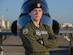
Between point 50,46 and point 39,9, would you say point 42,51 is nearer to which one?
point 50,46

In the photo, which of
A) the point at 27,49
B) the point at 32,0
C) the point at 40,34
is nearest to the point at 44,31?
the point at 40,34

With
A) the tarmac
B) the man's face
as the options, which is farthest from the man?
the tarmac

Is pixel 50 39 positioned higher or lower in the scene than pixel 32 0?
lower

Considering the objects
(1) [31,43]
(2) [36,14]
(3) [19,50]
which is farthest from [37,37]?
(3) [19,50]

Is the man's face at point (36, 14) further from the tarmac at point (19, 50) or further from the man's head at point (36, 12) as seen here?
the tarmac at point (19, 50)

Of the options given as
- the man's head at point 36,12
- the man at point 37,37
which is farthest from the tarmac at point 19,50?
the man at point 37,37

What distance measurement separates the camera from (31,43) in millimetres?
6348

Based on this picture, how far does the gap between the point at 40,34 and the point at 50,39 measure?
23 cm

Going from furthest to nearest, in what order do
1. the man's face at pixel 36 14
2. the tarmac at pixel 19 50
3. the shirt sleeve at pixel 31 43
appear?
the tarmac at pixel 19 50
the man's face at pixel 36 14
the shirt sleeve at pixel 31 43

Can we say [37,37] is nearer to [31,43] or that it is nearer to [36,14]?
[31,43]

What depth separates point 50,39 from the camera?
21.3ft

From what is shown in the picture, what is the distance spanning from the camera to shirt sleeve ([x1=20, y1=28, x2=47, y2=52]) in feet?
20.9

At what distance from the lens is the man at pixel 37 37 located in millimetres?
6383

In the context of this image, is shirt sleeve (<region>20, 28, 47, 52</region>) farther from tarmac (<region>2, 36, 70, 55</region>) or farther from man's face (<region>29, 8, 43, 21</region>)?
tarmac (<region>2, 36, 70, 55</region>)
